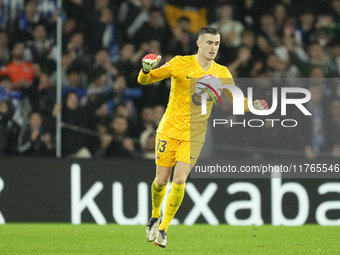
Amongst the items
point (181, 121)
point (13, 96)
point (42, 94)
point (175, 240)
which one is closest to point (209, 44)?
point (181, 121)

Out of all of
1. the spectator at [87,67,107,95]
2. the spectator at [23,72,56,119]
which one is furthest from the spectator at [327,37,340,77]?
the spectator at [23,72,56,119]

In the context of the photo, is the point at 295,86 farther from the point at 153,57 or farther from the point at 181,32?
the point at 153,57

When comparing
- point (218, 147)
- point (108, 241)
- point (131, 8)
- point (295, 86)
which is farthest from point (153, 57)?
point (131, 8)

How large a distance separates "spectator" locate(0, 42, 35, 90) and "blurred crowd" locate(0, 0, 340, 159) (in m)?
0.02

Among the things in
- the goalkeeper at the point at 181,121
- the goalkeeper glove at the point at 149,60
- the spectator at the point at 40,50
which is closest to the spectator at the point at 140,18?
the spectator at the point at 40,50

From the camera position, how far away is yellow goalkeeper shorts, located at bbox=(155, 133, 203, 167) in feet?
20.5

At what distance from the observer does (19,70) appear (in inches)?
364

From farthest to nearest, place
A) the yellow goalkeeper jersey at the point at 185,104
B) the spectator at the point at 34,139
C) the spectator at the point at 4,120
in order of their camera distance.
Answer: the spectator at the point at 34,139
the spectator at the point at 4,120
the yellow goalkeeper jersey at the point at 185,104

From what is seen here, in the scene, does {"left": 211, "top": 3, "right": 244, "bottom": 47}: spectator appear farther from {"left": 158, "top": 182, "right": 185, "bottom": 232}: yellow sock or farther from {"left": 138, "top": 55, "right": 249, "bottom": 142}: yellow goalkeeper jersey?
{"left": 158, "top": 182, "right": 185, "bottom": 232}: yellow sock

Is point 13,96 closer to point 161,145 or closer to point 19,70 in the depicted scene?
point 19,70

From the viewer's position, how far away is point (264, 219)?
869 centimetres

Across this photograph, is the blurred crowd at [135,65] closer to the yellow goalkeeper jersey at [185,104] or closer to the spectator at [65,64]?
the spectator at [65,64]

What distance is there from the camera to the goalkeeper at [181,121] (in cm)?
624

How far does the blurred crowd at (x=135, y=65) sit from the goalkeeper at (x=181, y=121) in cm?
230
